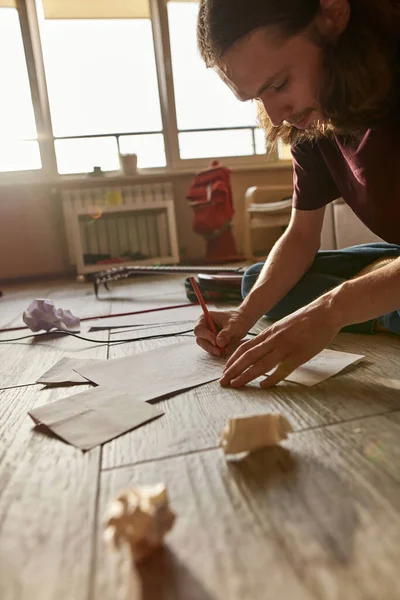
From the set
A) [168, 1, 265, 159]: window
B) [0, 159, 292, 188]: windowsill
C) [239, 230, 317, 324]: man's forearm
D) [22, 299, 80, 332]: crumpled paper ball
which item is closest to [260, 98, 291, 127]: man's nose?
[239, 230, 317, 324]: man's forearm

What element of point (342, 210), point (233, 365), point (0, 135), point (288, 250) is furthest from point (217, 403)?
point (0, 135)

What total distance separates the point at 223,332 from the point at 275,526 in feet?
1.98

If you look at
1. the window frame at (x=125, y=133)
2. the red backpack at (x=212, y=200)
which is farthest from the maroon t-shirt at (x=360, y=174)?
the window frame at (x=125, y=133)

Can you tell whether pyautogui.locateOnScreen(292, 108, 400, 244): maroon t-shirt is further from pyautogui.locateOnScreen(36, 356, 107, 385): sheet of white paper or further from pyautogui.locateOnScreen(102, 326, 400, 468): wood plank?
pyautogui.locateOnScreen(36, 356, 107, 385): sheet of white paper

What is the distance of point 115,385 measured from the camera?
928 millimetres

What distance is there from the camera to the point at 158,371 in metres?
1.01

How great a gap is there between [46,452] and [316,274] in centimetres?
87

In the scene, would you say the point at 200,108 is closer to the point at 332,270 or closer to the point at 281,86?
the point at 332,270

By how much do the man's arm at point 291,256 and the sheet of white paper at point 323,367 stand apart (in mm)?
223

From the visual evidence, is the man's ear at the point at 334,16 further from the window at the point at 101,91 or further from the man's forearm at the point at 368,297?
the window at the point at 101,91

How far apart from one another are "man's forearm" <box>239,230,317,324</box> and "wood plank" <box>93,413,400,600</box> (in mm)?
565

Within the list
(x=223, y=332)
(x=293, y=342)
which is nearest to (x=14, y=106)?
(x=223, y=332)

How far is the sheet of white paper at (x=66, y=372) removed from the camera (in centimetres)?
102

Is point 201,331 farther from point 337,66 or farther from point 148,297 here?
point 148,297
